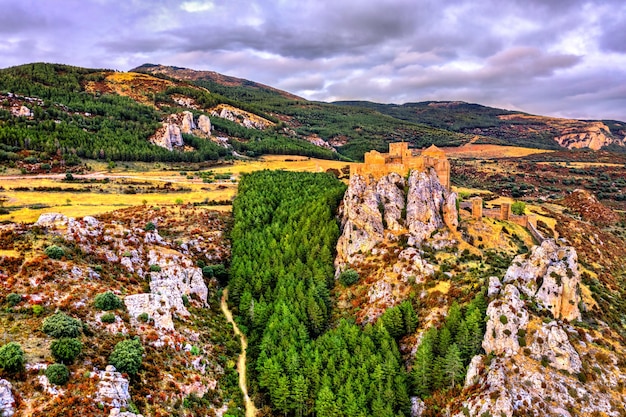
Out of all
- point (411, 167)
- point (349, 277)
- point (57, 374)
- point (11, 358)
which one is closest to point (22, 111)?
point (349, 277)

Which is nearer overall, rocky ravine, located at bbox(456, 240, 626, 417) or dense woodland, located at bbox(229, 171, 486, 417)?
rocky ravine, located at bbox(456, 240, 626, 417)

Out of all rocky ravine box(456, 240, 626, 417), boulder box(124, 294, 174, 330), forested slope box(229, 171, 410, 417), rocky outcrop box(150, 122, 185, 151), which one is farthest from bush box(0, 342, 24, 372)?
rocky outcrop box(150, 122, 185, 151)

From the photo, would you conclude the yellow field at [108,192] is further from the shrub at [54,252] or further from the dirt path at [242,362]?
the dirt path at [242,362]

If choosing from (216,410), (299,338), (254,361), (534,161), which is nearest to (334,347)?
(299,338)

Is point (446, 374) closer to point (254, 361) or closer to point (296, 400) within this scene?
point (296, 400)

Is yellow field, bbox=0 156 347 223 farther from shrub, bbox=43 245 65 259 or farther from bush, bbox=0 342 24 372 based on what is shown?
bush, bbox=0 342 24 372

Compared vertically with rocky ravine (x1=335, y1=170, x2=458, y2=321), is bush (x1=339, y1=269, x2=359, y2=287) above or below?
below

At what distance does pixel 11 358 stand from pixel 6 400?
3.86 meters

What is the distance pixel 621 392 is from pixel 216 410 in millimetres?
43351

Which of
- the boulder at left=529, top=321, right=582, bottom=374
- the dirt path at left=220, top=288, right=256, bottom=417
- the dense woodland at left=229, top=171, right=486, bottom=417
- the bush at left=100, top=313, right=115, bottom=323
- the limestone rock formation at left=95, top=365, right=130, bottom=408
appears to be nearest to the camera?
the limestone rock formation at left=95, top=365, right=130, bottom=408

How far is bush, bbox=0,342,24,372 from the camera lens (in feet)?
117

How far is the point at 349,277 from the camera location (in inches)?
2670

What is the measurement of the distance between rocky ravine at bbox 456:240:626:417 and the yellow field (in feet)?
231

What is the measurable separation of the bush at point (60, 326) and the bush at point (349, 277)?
39210 mm
